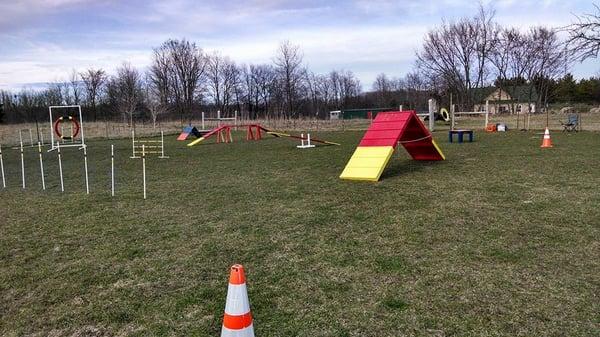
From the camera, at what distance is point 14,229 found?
6410 mm

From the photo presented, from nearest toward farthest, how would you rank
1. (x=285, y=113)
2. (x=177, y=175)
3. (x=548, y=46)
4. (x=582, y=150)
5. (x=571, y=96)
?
(x=177, y=175) → (x=582, y=150) → (x=548, y=46) → (x=285, y=113) → (x=571, y=96)

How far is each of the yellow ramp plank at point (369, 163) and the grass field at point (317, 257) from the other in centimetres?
43

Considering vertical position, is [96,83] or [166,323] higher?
[96,83]

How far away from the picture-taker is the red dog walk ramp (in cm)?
966

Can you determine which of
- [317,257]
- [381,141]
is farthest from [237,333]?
[381,141]

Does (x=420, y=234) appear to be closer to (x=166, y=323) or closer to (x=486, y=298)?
(x=486, y=298)

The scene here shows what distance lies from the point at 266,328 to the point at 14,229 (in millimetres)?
4926

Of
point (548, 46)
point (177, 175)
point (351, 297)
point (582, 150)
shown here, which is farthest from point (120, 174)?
point (548, 46)

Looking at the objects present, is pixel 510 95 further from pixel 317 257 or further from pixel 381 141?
pixel 317 257

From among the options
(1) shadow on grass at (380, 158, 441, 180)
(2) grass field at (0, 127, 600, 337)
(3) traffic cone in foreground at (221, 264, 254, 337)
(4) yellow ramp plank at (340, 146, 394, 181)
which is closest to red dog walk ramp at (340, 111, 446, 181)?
(4) yellow ramp plank at (340, 146, 394, 181)

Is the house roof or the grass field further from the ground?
the house roof

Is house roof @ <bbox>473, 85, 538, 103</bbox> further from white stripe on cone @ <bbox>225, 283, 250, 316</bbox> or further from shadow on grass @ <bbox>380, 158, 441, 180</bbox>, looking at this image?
white stripe on cone @ <bbox>225, 283, 250, 316</bbox>

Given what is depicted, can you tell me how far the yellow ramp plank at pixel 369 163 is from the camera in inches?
373

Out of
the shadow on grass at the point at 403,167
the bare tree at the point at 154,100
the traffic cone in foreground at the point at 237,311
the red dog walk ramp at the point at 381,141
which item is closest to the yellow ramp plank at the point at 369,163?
the red dog walk ramp at the point at 381,141
